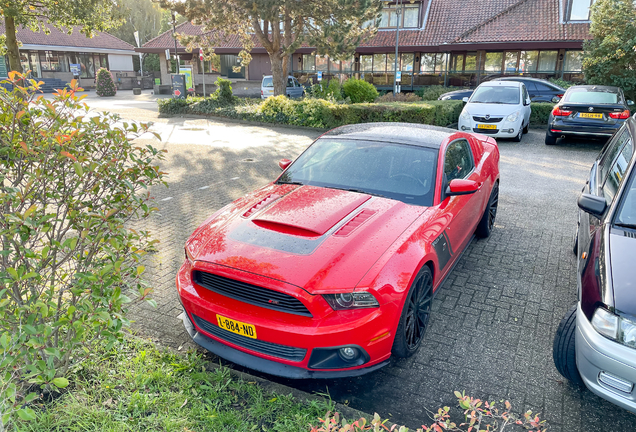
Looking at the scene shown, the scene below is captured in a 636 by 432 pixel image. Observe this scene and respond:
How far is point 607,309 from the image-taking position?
2.80 m

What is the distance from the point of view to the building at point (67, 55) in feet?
130

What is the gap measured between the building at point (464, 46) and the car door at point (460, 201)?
19494 millimetres

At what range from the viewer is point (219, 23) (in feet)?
68.1

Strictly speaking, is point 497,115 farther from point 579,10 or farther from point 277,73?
point 579,10

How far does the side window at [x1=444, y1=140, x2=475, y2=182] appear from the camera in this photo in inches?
184

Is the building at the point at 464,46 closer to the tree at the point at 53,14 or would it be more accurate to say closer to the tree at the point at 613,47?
the tree at the point at 613,47

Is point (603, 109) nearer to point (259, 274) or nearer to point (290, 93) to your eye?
point (259, 274)

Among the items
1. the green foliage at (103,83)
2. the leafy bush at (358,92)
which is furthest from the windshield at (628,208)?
the green foliage at (103,83)

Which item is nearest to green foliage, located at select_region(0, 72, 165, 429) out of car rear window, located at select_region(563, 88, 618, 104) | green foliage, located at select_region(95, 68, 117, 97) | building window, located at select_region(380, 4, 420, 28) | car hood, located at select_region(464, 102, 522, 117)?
car hood, located at select_region(464, 102, 522, 117)

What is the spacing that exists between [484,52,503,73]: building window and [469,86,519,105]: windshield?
15.3m

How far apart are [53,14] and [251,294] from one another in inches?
687

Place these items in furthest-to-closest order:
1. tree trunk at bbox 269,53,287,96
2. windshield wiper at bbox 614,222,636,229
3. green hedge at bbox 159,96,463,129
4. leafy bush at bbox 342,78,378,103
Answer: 1. tree trunk at bbox 269,53,287,96
2. leafy bush at bbox 342,78,378,103
3. green hedge at bbox 159,96,463,129
4. windshield wiper at bbox 614,222,636,229

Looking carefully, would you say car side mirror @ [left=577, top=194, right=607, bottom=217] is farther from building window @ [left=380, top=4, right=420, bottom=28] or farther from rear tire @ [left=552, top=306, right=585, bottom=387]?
building window @ [left=380, top=4, right=420, bottom=28]

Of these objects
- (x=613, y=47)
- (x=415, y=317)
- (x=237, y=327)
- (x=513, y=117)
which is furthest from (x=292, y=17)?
(x=237, y=327)
